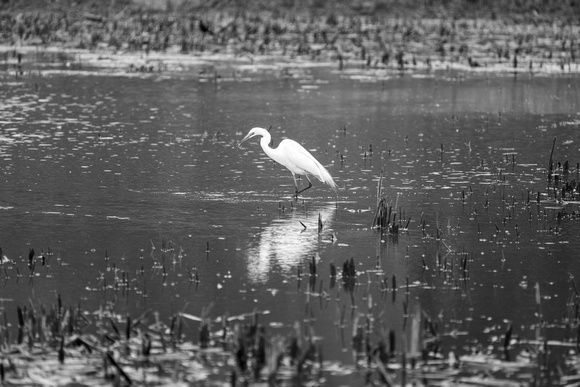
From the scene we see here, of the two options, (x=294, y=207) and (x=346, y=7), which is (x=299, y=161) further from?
(x=346, y=7)

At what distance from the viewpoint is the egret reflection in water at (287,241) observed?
8.34 metres

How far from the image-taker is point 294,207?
10.6 m

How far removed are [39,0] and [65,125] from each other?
1902 centimetres

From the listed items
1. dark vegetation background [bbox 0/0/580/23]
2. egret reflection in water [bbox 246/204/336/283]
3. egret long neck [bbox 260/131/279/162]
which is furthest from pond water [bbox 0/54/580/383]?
dark vegetation background [bbox 0/0/580/23]

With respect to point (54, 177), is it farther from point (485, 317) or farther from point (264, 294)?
point (485, 317)

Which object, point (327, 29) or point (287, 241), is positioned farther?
point (327, 29)

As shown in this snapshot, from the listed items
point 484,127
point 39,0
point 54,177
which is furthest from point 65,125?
point 39,0

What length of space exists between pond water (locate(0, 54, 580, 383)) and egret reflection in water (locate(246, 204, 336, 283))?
0.09 ft

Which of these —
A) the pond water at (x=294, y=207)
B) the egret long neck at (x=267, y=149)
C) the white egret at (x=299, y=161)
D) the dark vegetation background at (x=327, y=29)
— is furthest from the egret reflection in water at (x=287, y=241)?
the dark vegetation background at (x=327, y=29)

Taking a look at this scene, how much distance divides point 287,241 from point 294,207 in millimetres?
1469

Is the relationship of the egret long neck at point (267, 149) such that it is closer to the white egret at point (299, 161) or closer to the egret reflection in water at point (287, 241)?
the white egret at point (299, 161)

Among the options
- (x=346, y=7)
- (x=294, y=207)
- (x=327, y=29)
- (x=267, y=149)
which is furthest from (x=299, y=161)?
(x=346, y=7)

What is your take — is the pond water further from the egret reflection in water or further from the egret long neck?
the egret long neck

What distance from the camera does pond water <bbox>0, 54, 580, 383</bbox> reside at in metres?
7.40
